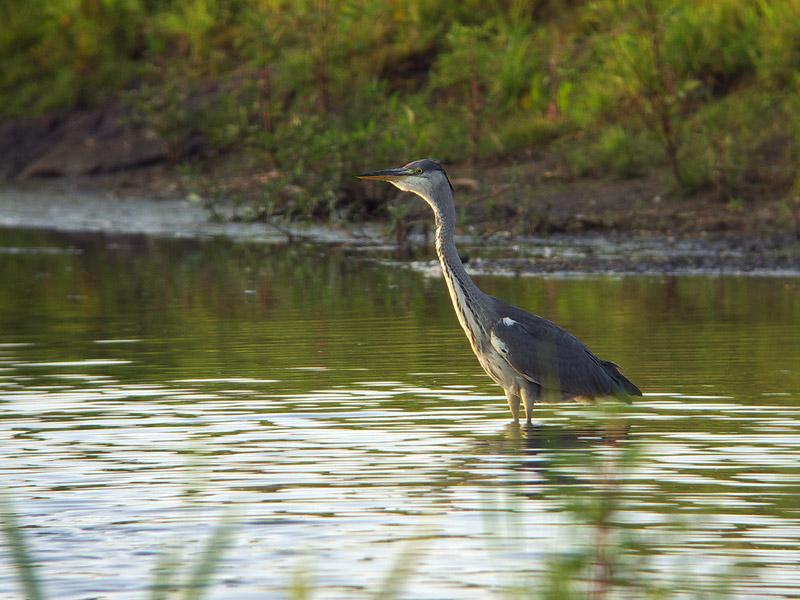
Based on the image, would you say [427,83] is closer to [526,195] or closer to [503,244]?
[526,195]

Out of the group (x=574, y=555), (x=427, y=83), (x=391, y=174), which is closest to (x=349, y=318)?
(x=391, y=174)

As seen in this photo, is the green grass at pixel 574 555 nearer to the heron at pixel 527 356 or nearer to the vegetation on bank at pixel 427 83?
the heron at pixel 527 356

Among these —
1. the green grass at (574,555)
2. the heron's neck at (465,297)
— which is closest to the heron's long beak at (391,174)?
the heron's neck at (465,297)

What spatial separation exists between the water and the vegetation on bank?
442cm

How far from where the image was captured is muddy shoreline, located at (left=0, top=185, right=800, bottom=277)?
1622cm

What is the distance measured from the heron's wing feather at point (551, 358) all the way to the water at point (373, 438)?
23 centimetres

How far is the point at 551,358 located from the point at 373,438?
3.41 ft

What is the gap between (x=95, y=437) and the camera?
29.0ft

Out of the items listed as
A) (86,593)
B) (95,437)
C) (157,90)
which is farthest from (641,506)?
(157,90)

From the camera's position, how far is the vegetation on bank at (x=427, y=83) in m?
19.7

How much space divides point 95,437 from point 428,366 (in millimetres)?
2871

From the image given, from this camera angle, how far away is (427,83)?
983 inches

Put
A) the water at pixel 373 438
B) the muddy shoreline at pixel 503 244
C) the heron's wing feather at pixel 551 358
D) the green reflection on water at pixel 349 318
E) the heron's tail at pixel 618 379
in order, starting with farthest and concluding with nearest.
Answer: the muddy shoreline at pixel 503 244 < the green reflection on water at pixel 349 318 < the heron's tail at pixel 618 379 < the heron's wing feather at pixel 551 358 < the water at pixel 373 438

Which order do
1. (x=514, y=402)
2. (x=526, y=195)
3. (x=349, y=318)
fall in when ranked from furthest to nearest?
(x=526, y=195)
(x=349, y=318)
(x=514, y=402)
